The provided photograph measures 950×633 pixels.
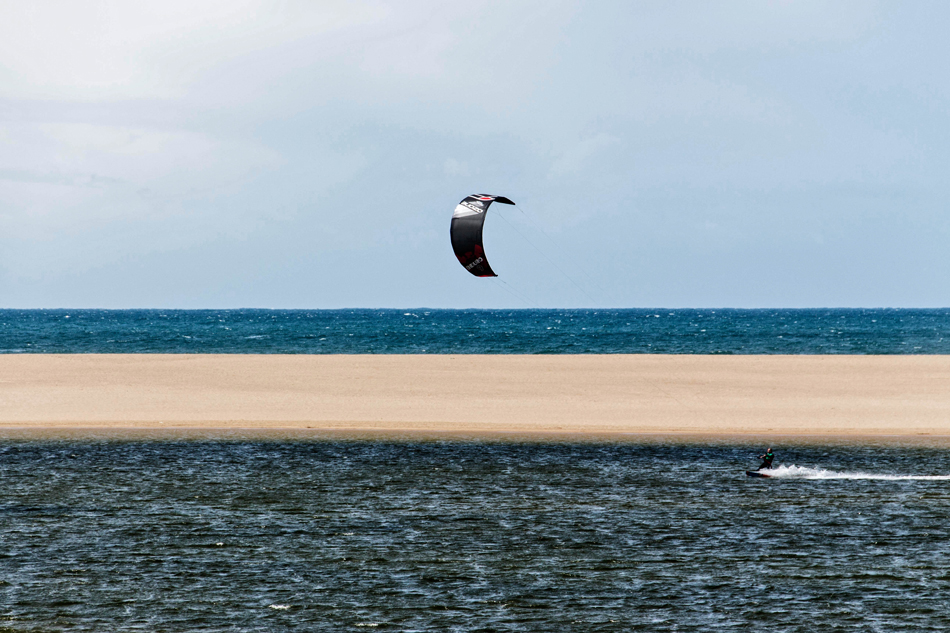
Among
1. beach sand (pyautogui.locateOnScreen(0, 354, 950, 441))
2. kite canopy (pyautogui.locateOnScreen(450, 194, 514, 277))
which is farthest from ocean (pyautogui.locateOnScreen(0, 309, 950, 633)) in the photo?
kite canopy (pyautogui.locateOnScreen(450, 194, 514, 277))

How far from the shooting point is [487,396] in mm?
37125

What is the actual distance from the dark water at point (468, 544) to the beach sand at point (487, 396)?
710 centimetres

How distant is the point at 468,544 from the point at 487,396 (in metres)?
22.6

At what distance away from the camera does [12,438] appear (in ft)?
89.3

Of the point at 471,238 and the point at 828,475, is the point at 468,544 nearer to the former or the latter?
the point at 828,475

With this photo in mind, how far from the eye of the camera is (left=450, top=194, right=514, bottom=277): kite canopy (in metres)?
27.0

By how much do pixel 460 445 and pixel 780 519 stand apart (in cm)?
1124

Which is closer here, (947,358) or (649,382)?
(649,382)

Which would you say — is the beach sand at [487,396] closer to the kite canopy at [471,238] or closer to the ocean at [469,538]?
the ocean at [469,538]

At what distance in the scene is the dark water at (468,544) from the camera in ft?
37.1

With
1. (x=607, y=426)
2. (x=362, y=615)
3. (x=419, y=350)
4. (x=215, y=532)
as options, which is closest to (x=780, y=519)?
(x=362, y=615)

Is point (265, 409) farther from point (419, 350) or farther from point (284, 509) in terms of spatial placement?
point (419, 350)

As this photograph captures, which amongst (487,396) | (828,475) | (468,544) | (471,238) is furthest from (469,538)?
(487,396)

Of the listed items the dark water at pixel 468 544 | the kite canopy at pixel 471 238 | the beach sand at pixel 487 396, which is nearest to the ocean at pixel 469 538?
the dark water at pixel 468 544
